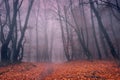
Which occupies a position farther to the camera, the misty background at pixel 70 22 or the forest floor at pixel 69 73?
the misty background at pixel 70 22

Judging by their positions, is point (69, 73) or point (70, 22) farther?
point (70, 22)

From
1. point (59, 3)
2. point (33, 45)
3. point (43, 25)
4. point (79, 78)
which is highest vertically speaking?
point (59, 3)

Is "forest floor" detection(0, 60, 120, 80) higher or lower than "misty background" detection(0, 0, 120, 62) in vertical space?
lower

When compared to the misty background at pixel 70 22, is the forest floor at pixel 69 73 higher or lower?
lower

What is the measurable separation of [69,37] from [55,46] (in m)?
34.2

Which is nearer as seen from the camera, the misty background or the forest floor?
the forest floor

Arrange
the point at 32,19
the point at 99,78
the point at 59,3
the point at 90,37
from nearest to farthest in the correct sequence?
1. the point at 99,78
2. the point at 59,3
3. the point at 32,19
4. the point at 90,37

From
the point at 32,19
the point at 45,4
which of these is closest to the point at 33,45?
the point at 32,19

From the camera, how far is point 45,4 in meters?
37.3

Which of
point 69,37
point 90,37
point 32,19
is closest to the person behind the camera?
point 69,37

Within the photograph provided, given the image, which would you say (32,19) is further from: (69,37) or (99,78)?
(99,78)

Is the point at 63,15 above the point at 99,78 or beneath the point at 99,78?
above

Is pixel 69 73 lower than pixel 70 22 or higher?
lower

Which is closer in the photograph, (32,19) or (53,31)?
(32,19)
